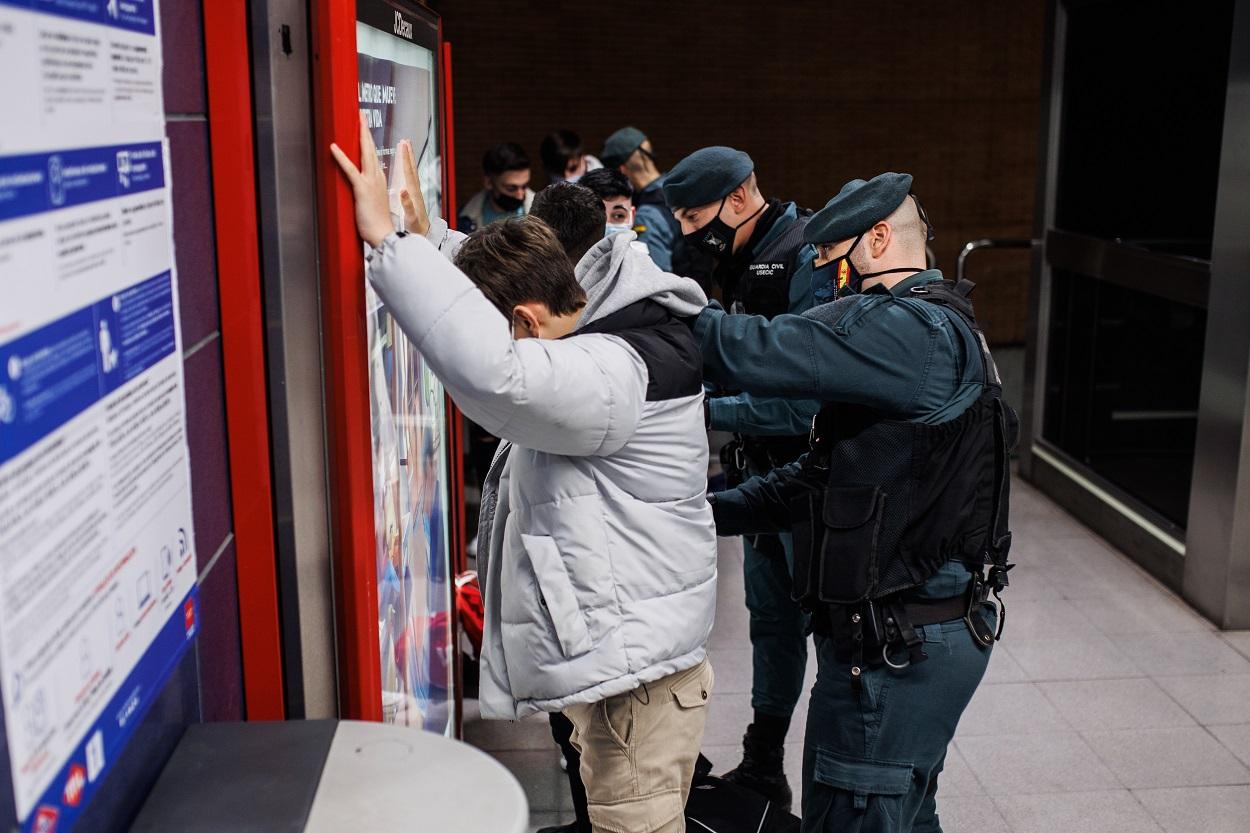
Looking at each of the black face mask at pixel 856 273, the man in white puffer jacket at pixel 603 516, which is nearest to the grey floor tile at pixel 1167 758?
the black face mask at pixel 856 273

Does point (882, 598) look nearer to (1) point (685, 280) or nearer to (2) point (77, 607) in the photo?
(1) point (685, 280)

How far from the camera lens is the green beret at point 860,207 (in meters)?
2.32

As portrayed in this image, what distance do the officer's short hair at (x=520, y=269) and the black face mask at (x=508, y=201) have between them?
3803 mm

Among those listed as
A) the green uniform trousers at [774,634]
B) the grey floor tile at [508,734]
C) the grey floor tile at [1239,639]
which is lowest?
the grey floor tile at [508,734]

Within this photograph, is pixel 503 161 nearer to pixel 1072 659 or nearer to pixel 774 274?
pixel 774 274

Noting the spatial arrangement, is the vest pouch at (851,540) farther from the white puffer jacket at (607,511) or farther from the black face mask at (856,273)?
the black face mask at (856,273)

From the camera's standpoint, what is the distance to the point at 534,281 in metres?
1.84

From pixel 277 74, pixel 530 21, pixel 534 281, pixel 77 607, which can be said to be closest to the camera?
pixel 77 607

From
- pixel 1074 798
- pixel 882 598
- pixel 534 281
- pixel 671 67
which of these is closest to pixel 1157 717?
pixel 1074 798

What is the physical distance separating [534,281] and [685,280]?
0.93ft

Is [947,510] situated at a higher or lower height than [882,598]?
higher

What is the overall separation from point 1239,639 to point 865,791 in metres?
2.55

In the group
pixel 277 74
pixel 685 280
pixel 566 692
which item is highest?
pixel 277 74

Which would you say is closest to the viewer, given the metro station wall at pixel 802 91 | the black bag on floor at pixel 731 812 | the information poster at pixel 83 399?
the information poster at pixel 83 399
